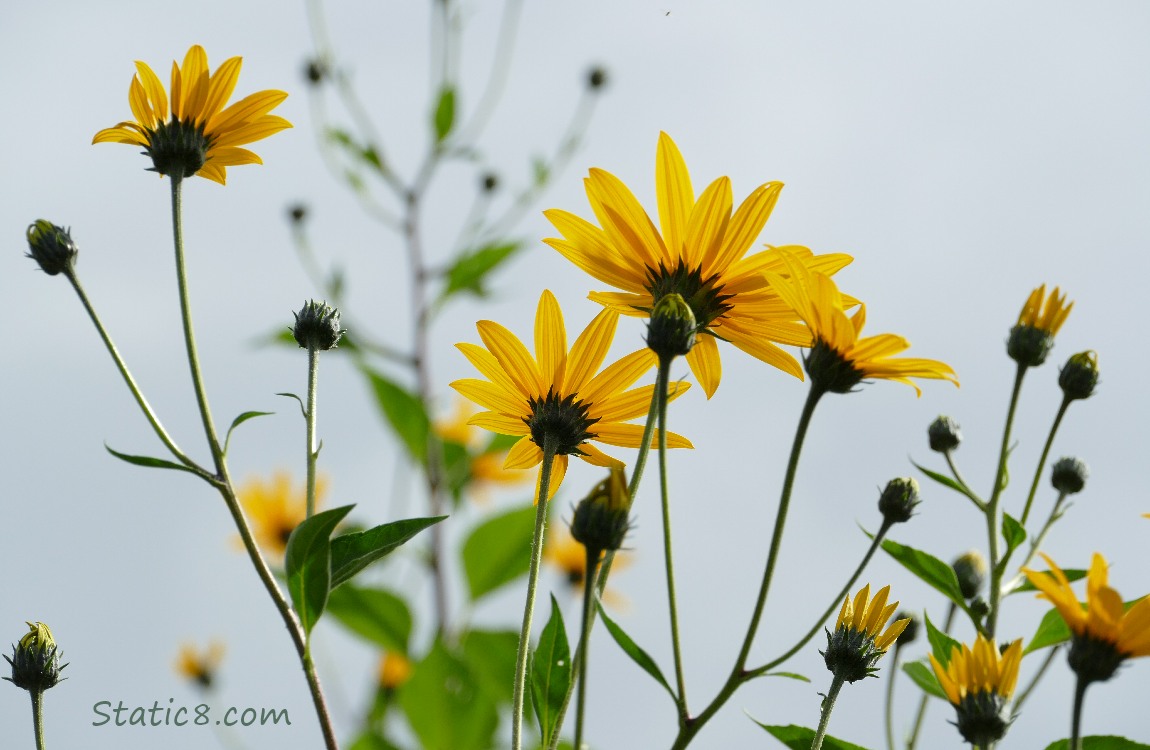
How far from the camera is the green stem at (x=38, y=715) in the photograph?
54.8 inches

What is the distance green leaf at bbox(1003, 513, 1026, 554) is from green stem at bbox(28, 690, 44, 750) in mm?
1388

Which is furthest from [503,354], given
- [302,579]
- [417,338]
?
[417,338]

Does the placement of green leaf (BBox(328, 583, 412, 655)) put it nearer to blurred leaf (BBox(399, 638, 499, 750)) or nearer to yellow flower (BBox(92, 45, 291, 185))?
blurred leaf (BBox(399, 638, 499, 750))

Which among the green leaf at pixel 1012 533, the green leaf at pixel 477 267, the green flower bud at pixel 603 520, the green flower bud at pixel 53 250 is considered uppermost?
the green leaf at pixel 477 267

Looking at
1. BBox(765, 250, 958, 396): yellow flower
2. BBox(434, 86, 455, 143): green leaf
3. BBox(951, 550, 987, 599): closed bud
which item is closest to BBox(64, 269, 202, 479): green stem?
BBox(765, 250, 958, 396): yellow flower

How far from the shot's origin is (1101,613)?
123cm

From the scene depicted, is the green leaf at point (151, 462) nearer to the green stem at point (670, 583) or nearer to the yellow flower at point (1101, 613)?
the green stem at point (670, 583)

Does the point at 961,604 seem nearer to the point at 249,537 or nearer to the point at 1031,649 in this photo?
the point at 1031,649

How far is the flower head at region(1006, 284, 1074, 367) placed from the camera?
197 cm

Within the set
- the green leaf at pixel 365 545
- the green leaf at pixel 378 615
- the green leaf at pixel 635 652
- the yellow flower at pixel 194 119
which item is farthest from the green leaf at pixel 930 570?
the green leaf at pixel 378 615

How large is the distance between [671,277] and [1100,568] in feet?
2.34

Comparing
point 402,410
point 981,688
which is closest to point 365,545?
point 981,688

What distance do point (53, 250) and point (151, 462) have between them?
1.50ft

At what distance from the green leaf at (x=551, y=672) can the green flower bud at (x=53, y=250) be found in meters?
0.84
